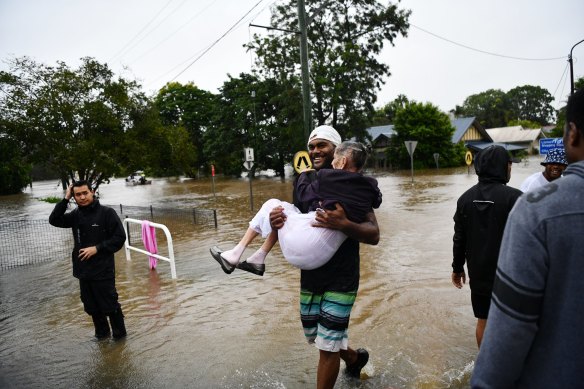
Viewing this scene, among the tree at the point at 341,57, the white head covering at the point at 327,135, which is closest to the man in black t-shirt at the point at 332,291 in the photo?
the white head covering at the point at 327,135

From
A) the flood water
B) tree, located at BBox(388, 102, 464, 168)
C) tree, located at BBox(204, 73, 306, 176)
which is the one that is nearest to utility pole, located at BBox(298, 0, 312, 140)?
the flood water

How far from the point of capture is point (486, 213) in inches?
127

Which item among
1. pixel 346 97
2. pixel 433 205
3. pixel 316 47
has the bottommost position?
pixel 433 205

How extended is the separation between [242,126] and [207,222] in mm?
29546

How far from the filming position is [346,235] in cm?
296

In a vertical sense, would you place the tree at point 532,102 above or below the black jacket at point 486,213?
above

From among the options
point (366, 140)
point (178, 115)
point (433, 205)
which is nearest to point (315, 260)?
point (433, 205)

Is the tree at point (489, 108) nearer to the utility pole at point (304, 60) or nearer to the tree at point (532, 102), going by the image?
the tree at point (532, 102)

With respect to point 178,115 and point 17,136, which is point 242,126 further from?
point 17,136

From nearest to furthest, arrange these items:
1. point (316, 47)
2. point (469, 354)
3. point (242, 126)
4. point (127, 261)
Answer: point (469, 354) → point (127, 261) → point (316, 47) → point (242, 126)

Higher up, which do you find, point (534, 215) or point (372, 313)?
point (534, 215)

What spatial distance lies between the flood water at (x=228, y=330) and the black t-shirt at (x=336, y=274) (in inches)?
44.5

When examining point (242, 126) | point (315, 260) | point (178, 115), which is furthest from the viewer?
point (178, 115)

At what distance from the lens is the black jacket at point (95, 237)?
470 cm
